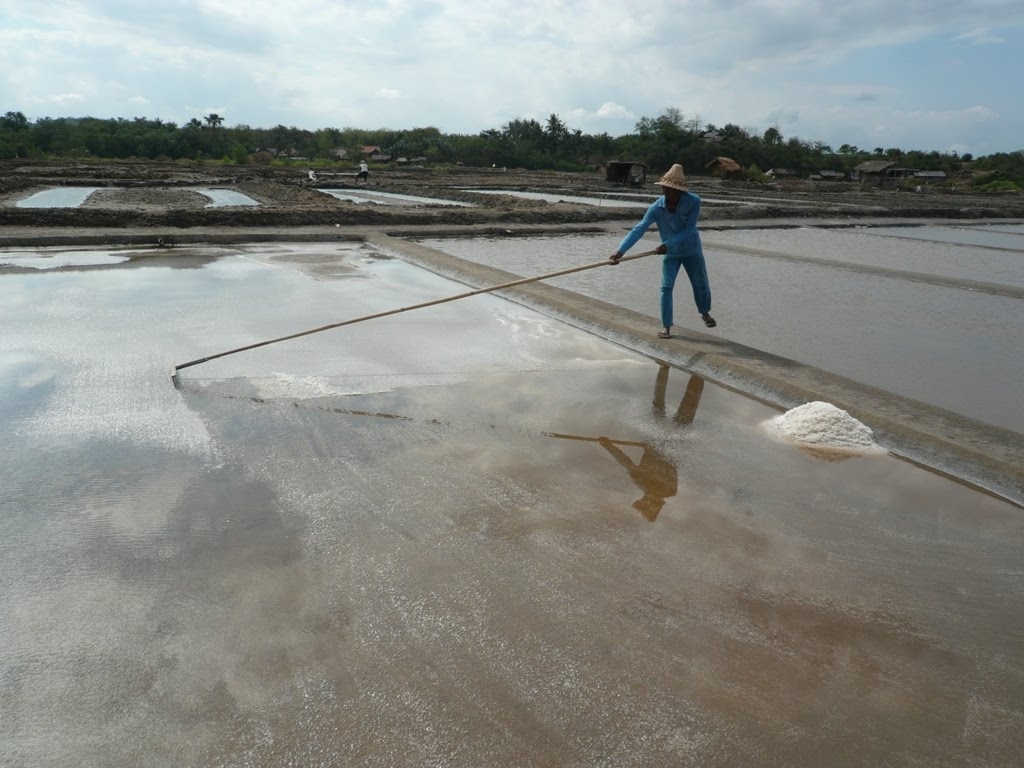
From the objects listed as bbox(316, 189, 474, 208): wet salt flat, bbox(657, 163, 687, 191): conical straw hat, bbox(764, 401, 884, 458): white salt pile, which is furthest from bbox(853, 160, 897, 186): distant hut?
bbox(764, 401, 884, 458): white salt pile

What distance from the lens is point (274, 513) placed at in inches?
109

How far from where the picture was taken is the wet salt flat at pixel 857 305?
507cm

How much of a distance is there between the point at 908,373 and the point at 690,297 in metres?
2.80

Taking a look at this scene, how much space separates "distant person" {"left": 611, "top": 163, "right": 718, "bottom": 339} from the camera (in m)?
5.13

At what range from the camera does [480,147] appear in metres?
58.2

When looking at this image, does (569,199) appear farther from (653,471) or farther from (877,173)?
(877,173)

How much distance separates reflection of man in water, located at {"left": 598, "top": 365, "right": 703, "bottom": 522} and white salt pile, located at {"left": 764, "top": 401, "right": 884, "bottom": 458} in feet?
1.69

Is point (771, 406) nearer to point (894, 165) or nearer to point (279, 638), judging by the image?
point (279, 638)

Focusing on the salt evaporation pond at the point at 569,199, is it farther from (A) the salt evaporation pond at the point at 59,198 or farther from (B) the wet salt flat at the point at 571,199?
(A) the salt evaporation pond at the point at 59,198

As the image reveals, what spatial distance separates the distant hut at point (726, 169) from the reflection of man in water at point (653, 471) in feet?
147

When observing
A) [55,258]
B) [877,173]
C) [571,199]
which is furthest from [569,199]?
[877,173]

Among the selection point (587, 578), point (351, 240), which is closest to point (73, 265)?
point (351, 240)

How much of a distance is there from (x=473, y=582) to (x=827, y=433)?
2262 mm

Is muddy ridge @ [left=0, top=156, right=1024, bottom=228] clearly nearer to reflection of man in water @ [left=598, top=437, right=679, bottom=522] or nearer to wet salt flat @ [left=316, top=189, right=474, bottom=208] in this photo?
wet salt flat @ [left=316, top=189, right=474, bottom=208]
